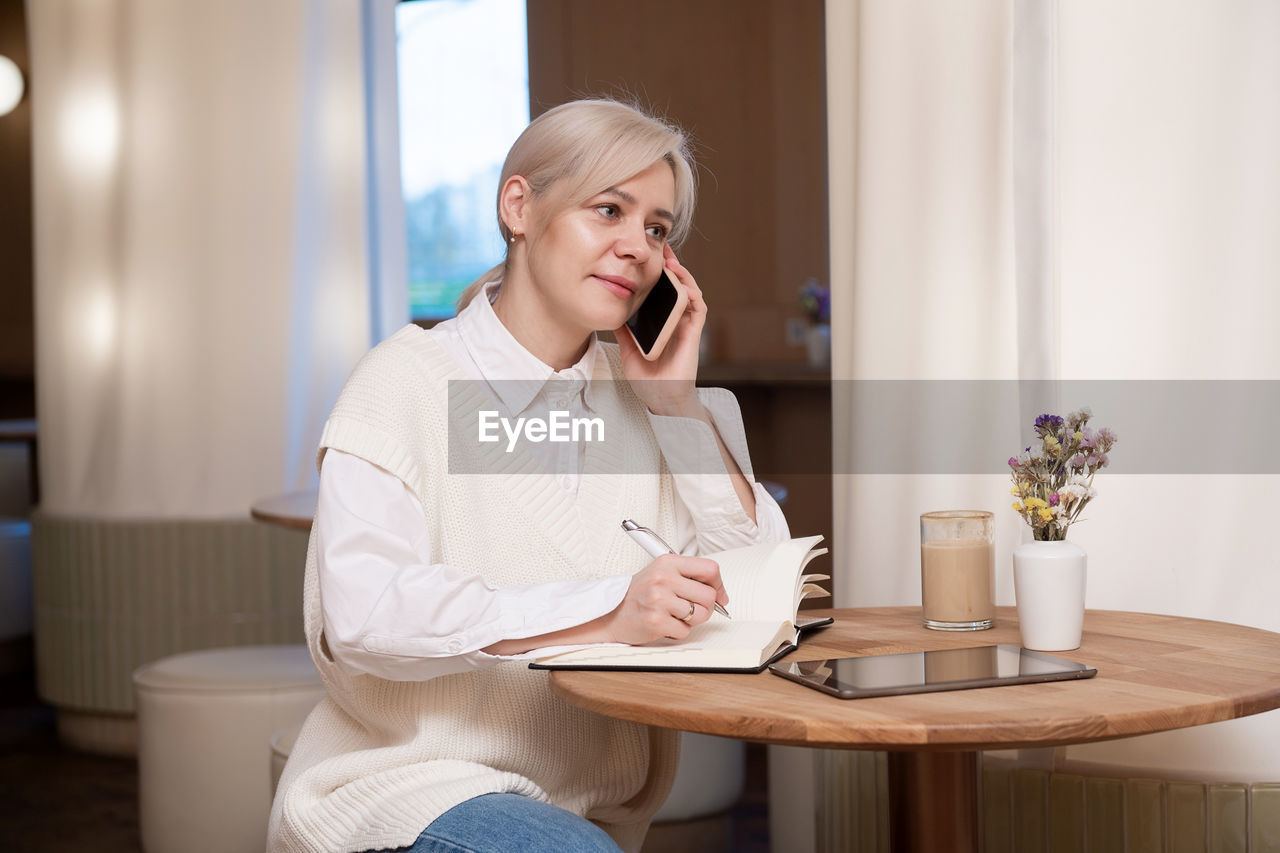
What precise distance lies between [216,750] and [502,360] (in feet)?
4.72

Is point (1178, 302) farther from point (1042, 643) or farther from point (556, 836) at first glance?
point (556, 836)

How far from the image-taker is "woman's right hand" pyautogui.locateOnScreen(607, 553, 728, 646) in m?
1.31

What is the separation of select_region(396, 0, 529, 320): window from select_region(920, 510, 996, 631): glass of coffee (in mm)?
4406

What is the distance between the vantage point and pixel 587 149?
5.15 ft

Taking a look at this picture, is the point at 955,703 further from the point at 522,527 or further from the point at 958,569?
the point at 522,527

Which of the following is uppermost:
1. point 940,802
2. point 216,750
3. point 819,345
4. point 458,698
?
point 819,345

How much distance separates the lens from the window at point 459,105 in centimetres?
569

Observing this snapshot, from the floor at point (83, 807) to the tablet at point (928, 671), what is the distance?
153cm

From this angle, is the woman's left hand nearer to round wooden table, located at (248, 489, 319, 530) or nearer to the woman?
the woman

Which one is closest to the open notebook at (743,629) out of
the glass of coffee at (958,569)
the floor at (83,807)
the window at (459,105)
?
the glass of coffee at (958,569)

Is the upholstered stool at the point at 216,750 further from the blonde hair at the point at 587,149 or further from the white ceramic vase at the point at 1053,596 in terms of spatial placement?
the white ceramic vase at the point at 1053,596

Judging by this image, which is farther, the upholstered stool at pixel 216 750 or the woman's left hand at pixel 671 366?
the upholstered stool at pixel 216 750

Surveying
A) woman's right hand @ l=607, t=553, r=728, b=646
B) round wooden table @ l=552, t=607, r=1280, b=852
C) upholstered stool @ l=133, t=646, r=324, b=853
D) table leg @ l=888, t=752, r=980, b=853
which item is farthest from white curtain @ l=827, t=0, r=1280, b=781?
upholstered stool @ l=133, t=646, r=324, b=853

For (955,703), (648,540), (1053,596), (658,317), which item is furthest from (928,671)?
(658,317)
